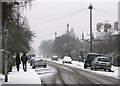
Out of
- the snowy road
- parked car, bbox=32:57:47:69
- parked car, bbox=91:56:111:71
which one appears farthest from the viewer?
parked car, bbox=32:57:47:69

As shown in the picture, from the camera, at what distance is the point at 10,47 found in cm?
3481

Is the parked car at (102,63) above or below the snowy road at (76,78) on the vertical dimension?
above

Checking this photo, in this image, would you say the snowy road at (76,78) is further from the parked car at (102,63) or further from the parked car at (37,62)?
the parked car at (37,62)

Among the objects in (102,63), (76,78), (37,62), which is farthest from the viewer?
(37,62)

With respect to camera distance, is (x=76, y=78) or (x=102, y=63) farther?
(x=102, y=63)

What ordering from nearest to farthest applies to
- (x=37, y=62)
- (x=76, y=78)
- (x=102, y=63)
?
(x=76, y=78), (x=102, y=63), (x=37, y=62)

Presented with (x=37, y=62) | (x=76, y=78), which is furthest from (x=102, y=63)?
(x=76, y=78)

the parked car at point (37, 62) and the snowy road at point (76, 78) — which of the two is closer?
the snowy road at point (76, 78)

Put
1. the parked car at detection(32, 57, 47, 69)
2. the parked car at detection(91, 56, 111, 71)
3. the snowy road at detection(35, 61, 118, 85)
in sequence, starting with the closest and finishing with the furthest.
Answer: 1. the snowy road at detection(35, 61, 118, 85)
2. the parked car at detection(91, 56, 111, 71)
3. the parked car at detection(32, 57, 47, 69)

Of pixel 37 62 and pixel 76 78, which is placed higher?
pixel 37 62

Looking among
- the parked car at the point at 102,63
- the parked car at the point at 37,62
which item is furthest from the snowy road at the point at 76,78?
the parked car at the point at 37,62

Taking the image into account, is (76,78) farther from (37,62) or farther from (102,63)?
(37,62)

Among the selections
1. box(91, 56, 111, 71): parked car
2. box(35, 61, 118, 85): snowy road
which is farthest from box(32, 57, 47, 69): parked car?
box(35, 61, 118, 85): snowy road

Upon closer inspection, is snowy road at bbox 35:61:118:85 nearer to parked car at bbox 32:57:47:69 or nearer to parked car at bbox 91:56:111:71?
parked car at bbox 91:56:111:71
